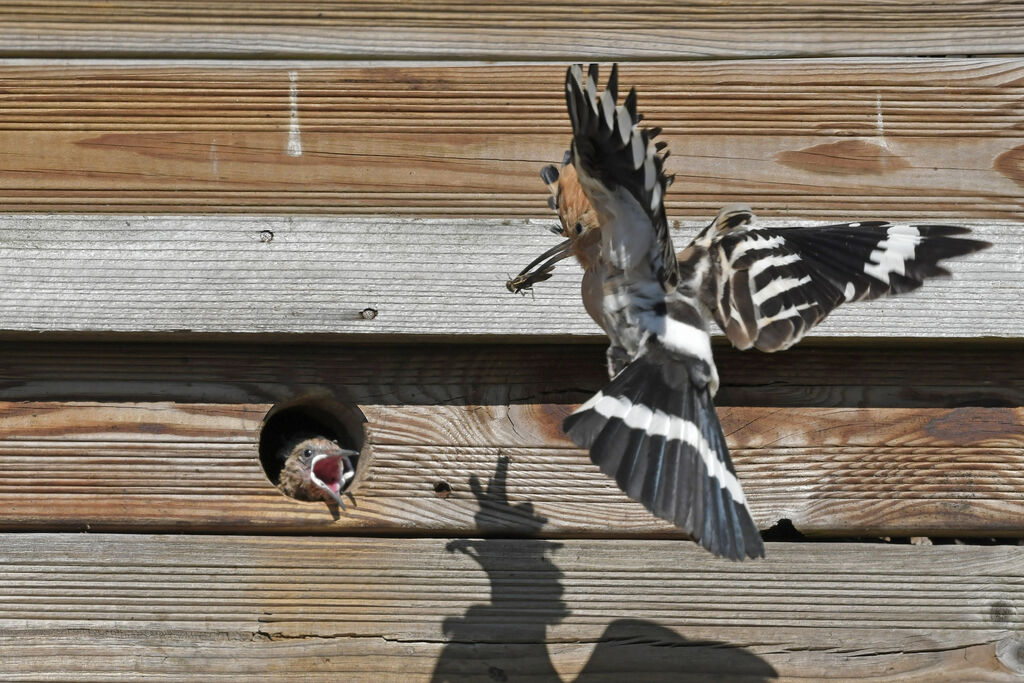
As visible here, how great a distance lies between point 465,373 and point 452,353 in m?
0.05

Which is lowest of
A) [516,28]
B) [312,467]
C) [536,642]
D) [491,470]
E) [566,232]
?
[312,467]

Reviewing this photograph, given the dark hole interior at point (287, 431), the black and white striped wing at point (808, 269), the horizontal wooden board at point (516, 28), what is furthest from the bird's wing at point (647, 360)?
the dark hole interior at point (287, 431)

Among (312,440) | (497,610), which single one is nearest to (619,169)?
(497,610)

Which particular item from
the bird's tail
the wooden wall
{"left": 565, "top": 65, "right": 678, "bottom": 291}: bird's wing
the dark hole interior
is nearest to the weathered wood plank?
the wooden wall

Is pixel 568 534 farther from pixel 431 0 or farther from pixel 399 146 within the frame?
pixel 431 0

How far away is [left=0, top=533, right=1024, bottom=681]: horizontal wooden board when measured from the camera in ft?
7.61

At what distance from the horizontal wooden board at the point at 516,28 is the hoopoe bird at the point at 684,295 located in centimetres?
35

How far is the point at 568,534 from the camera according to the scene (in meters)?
2.40

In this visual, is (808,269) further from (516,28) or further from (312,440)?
(312,440)

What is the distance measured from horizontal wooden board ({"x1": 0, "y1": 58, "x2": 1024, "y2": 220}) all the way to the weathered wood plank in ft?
0.98

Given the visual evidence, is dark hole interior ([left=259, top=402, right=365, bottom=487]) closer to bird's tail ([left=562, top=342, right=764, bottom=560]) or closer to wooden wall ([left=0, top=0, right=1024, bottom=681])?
wooden wall ([left=0, top=0, right=1024, bottom=681])

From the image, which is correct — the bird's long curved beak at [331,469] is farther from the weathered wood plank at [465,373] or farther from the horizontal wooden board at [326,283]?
the horizontal wooden board at [326,283]

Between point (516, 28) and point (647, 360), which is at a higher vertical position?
point (516, 28)

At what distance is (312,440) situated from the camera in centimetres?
395
